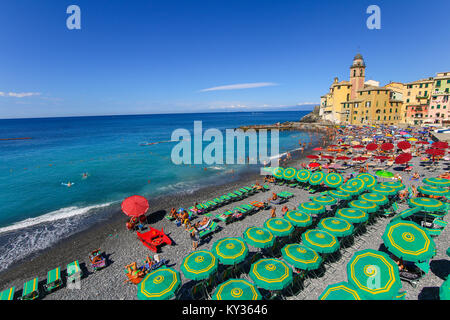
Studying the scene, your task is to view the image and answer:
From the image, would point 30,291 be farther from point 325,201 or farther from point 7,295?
point 325,201

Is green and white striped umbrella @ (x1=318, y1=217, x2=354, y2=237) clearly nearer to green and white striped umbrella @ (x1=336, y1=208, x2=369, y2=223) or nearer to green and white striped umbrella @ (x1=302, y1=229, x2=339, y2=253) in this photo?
green and white striped umbrella @ (x1=302, y1=229, x2=339, y2=253)

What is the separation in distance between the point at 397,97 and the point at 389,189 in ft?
251

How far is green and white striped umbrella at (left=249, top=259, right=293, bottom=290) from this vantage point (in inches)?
321

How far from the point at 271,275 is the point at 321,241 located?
349cm

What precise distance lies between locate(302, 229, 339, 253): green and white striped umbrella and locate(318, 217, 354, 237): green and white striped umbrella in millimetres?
565

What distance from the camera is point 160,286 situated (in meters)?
8.24

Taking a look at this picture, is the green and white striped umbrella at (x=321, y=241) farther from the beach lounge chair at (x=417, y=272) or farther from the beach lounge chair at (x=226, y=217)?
the beach lounge chair at (x=226, y=217)

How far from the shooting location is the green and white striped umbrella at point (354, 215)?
1231cm

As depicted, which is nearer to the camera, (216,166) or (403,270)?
(403,270)

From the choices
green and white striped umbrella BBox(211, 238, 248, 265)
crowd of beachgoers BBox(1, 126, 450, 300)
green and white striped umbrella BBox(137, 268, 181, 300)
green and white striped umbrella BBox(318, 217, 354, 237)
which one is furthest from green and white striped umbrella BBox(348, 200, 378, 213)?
green and white striped umbrella BBox(137, 268, 181, 300)

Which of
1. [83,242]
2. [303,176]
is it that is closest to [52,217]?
[83,242]
